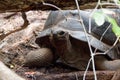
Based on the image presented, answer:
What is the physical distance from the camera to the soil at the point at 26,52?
2.63m

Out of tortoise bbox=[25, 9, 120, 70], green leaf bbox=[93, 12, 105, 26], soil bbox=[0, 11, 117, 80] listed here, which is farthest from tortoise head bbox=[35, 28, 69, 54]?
green leaf bbox=[93, 12, 105, 26]

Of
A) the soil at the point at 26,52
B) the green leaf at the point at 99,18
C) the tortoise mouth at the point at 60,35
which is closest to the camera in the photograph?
the green leaf at the point at 99,18

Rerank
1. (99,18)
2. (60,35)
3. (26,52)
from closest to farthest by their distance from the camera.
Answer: (99,18) → (60,35) → (26,52)

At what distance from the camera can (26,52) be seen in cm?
347

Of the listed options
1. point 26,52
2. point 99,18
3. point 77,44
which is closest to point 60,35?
point 77,44

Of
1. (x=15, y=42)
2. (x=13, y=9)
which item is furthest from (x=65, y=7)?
(x=15, y=42)

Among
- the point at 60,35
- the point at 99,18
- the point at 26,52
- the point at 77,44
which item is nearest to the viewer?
the point at 99,18

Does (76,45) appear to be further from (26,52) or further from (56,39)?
(26,52)

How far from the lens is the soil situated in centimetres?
263

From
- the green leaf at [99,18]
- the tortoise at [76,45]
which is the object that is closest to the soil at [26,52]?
the tortoise at [76,45]

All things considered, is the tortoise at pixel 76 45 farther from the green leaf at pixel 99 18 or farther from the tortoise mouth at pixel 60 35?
the green leaf at pixel 99 18

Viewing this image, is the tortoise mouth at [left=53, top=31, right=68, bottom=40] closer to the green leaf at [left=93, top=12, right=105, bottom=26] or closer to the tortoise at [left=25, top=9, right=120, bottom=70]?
the tortoise at [left=25, top=9, right=120, bottom=70]

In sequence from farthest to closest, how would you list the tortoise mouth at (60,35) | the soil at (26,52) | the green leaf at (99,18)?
1. the tortoise mouth at (60,35)
2. the soil at (26,52)
3. the green leaf at (99,18)

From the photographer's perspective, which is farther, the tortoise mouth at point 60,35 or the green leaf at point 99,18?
the tortoise mouth at point 60,35
